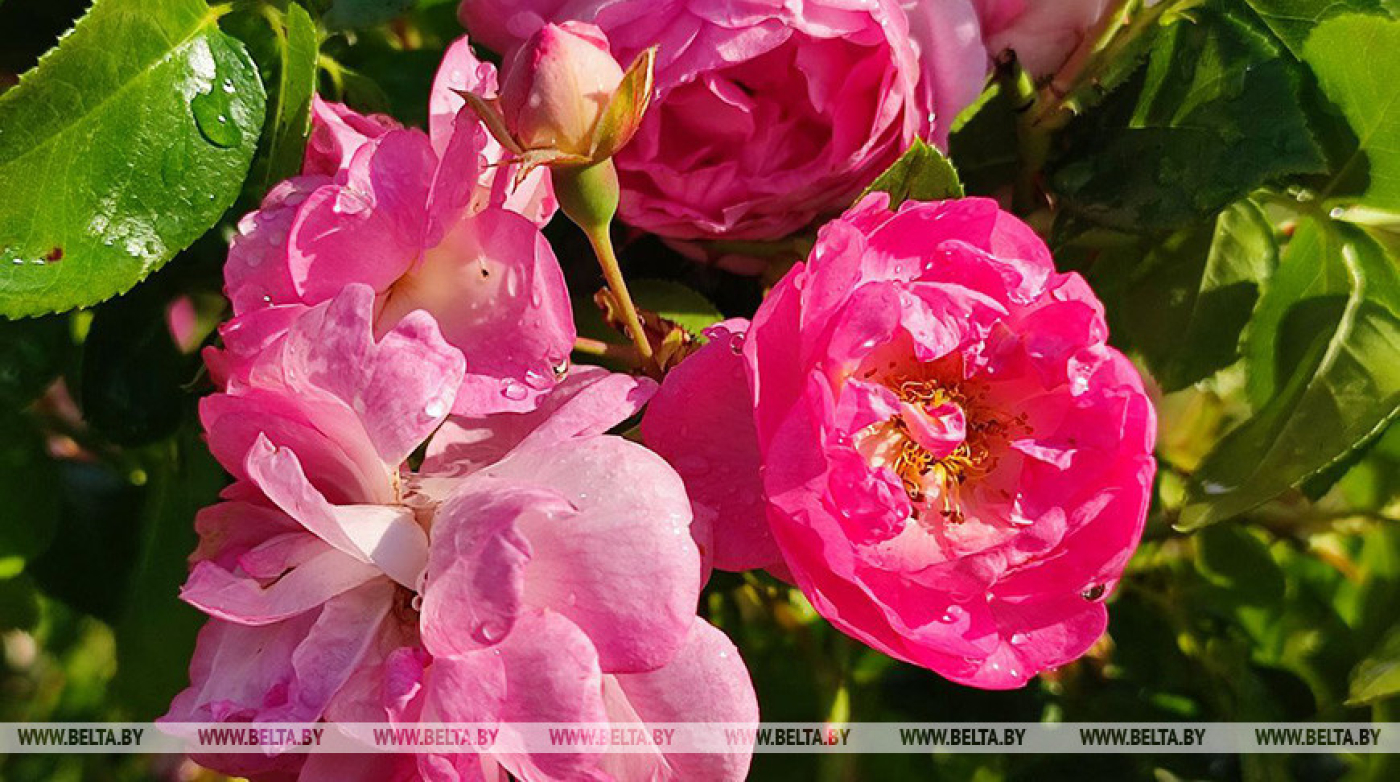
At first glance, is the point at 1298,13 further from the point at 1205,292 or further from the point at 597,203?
the point at 597,203

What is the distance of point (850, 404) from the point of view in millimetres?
457

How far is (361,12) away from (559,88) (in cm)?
22

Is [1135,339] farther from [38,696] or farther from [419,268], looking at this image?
[38,696]

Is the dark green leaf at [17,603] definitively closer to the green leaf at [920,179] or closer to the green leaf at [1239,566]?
the green leaf at [920,179]

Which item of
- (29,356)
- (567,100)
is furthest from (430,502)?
(29,356)

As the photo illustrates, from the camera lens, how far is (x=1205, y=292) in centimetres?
66

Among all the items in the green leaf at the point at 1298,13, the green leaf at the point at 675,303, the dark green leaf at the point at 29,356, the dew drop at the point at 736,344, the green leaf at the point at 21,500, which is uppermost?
the green leaf at the point at 1298,13

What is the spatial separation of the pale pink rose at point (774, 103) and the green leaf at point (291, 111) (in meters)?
0.09

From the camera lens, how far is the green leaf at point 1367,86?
0.59 metres

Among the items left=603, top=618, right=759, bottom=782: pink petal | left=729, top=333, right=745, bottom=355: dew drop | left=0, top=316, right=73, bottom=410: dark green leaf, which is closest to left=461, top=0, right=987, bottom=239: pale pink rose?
left=729, top=333, right=745, bottom=355: dew drop

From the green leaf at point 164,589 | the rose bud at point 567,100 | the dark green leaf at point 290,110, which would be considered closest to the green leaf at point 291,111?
the dark green leaf at point 290,110

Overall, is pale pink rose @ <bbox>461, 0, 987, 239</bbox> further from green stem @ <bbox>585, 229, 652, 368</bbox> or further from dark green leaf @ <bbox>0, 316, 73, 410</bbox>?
dark green leaf @ <bbox>0, 316, 73, 410</bbox>

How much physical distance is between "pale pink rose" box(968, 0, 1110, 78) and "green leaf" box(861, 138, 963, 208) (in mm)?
123

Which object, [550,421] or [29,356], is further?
[29,356]
